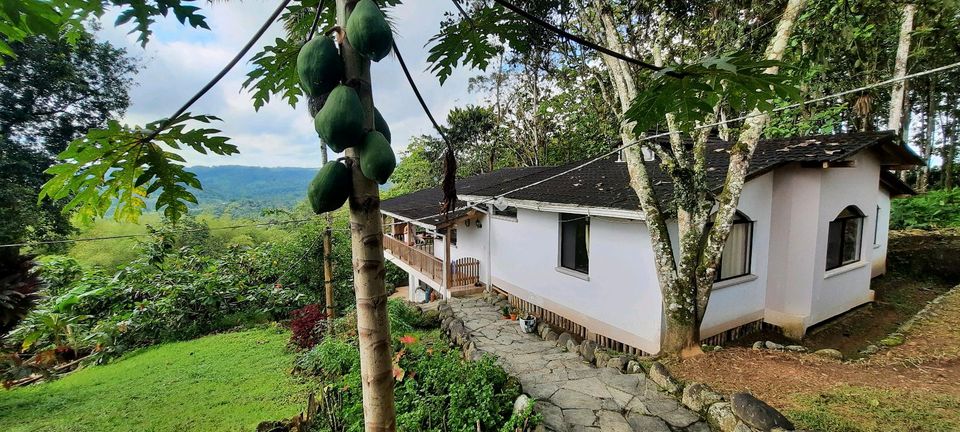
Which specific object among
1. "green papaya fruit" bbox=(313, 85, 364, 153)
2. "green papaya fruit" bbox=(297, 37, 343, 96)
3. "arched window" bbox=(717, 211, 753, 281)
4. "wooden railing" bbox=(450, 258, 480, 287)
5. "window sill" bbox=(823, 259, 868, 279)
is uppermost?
"green papaya fruit" bbox=(297, 37, 343, 96)

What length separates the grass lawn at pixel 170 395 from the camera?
539cm

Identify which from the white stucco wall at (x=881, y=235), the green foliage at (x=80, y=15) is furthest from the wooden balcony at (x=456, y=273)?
the white stucco wall at (x=881, y=235)

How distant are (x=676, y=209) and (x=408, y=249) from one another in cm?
975

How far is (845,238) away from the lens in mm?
8984

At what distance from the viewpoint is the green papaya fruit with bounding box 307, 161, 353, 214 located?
103 cm

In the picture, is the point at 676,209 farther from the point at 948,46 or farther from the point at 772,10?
the point at 948,46

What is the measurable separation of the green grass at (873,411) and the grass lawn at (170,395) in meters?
A: 6.59

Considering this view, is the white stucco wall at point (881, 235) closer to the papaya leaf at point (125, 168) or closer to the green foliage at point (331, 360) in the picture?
the green foliage at point (331, 360)

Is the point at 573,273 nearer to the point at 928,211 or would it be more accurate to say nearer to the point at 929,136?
the point at 928,211

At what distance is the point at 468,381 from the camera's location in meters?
4.67

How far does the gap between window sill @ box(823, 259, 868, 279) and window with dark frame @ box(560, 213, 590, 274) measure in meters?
4.97

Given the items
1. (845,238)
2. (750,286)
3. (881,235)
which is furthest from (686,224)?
(881,235)

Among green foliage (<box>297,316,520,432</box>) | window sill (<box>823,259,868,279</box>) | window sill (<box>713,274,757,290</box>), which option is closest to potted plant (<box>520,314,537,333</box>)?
green foliage (<box>297,316,520,432</box>)

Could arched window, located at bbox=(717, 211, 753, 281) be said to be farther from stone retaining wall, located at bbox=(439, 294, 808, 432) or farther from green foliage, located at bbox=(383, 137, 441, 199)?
green foliage, located at bbox=(383, 137, 441, 199)
